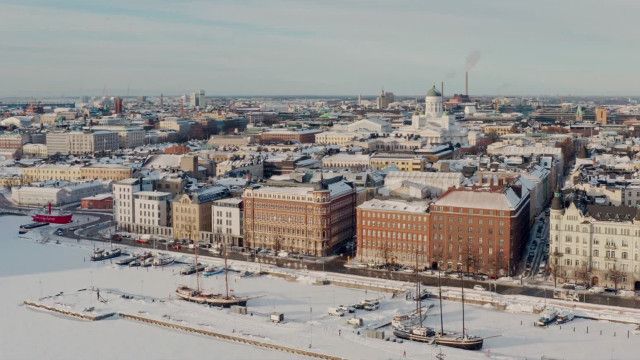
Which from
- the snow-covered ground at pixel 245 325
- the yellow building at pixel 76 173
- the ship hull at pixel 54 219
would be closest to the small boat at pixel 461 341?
the snow-covered ground at pixel 245 325

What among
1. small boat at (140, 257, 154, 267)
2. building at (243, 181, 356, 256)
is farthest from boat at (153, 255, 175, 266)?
building at (243, 181, 356, 256)

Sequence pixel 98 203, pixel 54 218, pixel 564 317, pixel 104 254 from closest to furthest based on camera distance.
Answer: pixel 564 317 < pixel 104 254 < pixel 54 218 < pixel 98 203

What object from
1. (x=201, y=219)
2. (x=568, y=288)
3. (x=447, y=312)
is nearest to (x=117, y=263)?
(x=201, y=219)

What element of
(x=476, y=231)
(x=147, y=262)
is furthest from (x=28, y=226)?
Result: (x=476, y=231)

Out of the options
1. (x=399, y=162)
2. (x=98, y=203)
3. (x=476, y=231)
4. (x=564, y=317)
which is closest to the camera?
(x=564, y=317)

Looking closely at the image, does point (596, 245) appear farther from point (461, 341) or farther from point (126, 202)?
point (126, 202)

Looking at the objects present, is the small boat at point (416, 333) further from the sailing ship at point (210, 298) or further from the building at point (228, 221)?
the building at point (228, 221)

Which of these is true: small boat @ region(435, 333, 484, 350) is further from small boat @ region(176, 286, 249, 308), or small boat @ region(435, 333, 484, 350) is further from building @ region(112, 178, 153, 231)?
building @ region(112, 178, 153, 231)

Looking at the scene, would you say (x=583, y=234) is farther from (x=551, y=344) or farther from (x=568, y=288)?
(x=551, y=344)
